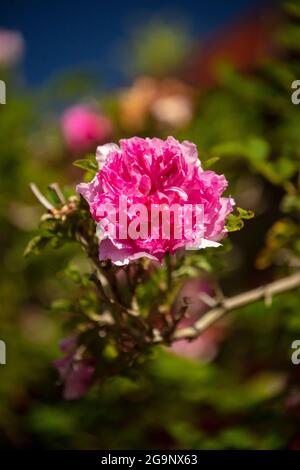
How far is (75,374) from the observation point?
86 cm

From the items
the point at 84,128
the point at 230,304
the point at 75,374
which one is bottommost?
the point at 75,374

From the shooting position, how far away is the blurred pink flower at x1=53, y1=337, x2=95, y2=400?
2.82 feet

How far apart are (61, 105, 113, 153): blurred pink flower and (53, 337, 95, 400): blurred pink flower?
126cm

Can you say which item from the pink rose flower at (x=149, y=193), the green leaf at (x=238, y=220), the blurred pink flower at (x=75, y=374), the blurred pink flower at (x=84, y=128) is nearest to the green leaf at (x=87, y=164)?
the pink rose flower at (x=149, y=193)

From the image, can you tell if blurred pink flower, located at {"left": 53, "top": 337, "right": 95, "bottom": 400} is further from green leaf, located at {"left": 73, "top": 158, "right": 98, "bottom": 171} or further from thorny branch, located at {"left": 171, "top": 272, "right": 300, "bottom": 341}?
green leaf, located at {"left": 73, "top": 158, "right": 98, "bottom": 171}

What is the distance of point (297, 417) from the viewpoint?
104cm

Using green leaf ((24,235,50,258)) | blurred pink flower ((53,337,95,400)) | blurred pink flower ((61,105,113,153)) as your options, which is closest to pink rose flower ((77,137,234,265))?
green leaf ((24,235,50,258))

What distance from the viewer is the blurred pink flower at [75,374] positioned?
860mm

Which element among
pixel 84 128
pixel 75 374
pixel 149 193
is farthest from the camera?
pixel 84 128

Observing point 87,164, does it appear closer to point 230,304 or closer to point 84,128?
point 230,304

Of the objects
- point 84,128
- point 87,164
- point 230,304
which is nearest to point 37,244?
point 87,164

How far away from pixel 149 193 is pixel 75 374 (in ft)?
1.20

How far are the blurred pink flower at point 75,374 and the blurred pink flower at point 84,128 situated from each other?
126 cm
